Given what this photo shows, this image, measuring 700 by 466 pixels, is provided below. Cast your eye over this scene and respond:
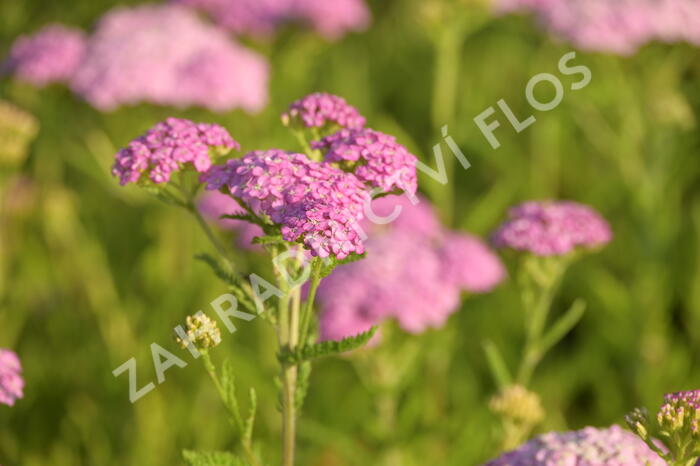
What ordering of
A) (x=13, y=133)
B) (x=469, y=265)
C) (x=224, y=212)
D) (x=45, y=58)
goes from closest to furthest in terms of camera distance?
(x=13, y=133) → (x=469, y=265) → (x=224, y=212) → (x=45, y=58)

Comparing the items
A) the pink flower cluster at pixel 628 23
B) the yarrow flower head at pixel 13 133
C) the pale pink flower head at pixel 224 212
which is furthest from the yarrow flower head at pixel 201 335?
the pink flower cluster at pixel 628 23

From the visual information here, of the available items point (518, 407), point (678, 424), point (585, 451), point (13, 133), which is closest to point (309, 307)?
point (585, 451)

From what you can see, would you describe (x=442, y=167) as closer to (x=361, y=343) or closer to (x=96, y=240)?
(x=96, y=240)

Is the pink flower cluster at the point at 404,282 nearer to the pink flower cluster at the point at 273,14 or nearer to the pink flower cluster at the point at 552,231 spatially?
the pink flower cluster at the point at 552,231

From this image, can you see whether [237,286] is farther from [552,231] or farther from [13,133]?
[13,133]

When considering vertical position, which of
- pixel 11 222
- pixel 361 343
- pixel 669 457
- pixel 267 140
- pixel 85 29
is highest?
pixel 85 29

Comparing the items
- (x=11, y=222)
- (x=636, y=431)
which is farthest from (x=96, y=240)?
(x=636, y=431)
